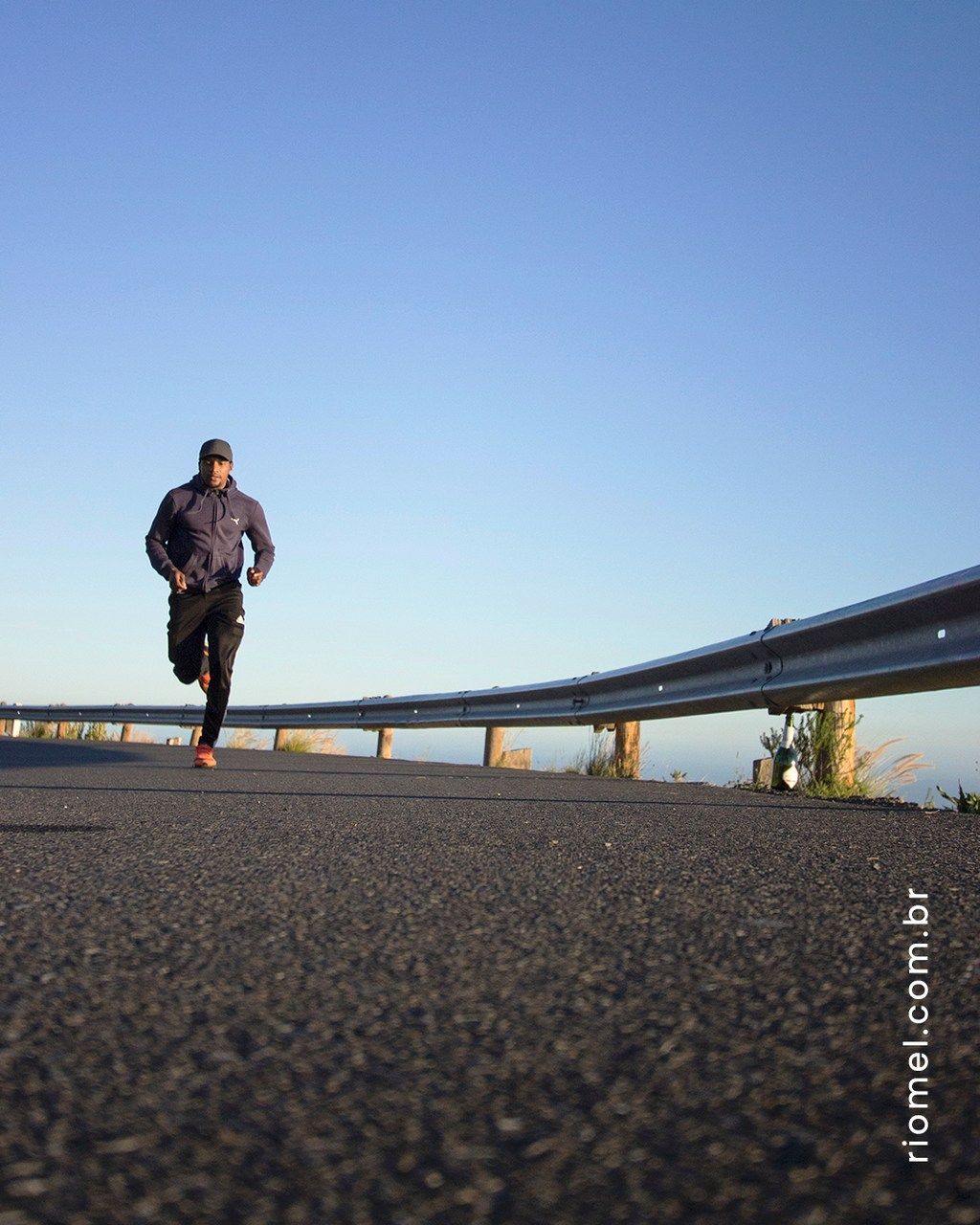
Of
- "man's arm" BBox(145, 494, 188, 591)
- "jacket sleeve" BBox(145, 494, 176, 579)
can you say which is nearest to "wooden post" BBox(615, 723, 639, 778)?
"man's arm" BBox(145, 494, 188, 591)

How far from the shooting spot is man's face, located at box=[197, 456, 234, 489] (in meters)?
10.1

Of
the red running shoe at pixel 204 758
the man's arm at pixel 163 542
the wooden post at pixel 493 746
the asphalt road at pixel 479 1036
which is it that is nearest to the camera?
the asphalt road at pixel 479 1036

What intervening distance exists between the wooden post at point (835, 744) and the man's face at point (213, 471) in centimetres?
511

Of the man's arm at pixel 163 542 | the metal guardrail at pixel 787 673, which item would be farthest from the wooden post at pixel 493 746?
the man's arm at pixel 163 542

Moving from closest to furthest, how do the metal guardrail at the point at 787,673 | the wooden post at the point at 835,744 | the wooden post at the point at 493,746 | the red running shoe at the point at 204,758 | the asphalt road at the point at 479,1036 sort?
the asphalt road at the point at 479,1036 → the metal guardrail at the point at 787,673 → the wooden post at the point at 835,744 → the red running shoe at the point at 204,758 → the wooden post at the point at 493,746

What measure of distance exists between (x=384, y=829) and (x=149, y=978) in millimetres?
2111

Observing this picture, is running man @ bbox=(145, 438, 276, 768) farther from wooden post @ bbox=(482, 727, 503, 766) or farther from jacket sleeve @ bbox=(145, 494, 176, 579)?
wooden post @ bbox=(482, 727, 503, 766)

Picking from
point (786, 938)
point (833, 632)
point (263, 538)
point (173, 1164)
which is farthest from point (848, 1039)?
point (263, 538)

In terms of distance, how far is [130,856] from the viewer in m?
3.33

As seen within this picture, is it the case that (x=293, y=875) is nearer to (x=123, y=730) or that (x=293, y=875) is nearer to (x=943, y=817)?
(x=943, y=817)

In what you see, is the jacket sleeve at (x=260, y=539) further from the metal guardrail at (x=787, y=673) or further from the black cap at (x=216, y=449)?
the metal guardrail at (x=787, y=673)

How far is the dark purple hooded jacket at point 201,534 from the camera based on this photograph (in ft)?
32.8

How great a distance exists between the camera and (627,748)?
10.0m

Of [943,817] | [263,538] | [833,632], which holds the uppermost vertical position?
[263,538]
